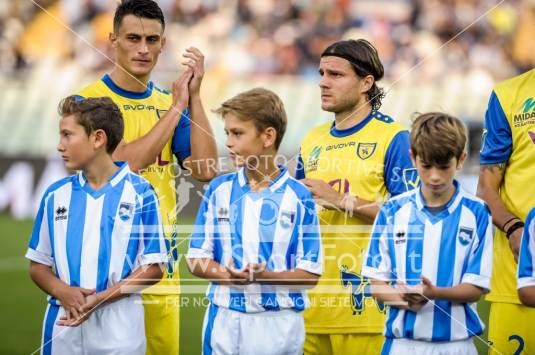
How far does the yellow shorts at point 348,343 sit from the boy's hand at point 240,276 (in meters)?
0.89

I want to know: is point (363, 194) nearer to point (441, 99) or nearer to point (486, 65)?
point (441, 99)

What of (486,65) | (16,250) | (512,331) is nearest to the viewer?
(512,331)

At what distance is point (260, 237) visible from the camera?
4.32 metres

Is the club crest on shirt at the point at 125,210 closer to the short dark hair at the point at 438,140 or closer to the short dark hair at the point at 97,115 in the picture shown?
the short dark hair at the point at 97,115

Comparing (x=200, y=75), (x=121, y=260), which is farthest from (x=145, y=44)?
(x=121, y=260)

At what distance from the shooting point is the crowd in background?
52.4ft

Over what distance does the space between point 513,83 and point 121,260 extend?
211 cm

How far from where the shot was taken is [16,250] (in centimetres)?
1238

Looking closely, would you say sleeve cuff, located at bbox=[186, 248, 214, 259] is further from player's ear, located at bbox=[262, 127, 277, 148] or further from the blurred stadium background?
the blurred stadium background

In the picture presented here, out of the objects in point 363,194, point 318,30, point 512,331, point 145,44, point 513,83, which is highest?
point 318,30

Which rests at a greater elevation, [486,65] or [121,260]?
[486,65]

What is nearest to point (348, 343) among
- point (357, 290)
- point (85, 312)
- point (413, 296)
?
point (357, 290)

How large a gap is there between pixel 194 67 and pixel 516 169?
1.72m

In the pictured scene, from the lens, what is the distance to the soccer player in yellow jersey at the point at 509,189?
14.6 feet
